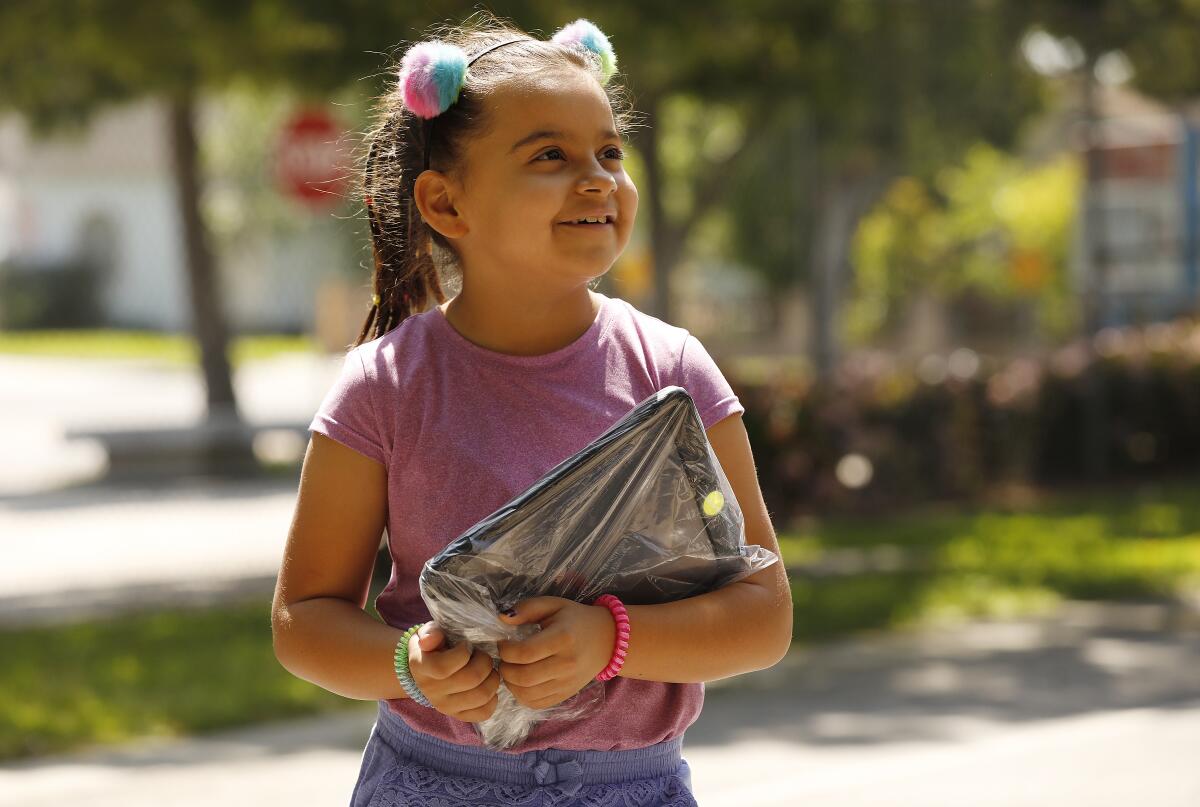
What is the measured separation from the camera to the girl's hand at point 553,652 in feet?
5.65

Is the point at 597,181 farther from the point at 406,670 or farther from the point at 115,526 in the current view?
the point at 115,526

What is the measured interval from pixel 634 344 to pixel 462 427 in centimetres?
24

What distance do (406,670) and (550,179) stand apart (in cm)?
57

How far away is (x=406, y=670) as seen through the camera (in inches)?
71.6

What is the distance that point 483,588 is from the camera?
173 cm

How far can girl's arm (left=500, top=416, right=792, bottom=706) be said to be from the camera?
1733 millimetres

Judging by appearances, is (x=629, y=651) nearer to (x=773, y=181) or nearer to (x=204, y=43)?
(x=204, y=43)

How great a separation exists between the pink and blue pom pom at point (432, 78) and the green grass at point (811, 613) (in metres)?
4.93

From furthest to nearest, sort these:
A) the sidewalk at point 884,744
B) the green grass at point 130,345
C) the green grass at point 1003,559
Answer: the green grass at point 130,345 → the green grass at point 1003,559 → the sidewalk at point 884,744

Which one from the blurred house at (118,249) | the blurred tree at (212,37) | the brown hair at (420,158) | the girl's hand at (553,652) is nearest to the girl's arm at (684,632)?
the girl's hand at (553,652)

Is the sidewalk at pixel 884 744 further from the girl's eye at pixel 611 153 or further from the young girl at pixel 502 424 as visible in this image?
the girl's eye at pixel 611 153

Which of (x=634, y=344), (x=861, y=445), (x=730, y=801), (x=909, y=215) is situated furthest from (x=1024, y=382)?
(x=634, y=344)

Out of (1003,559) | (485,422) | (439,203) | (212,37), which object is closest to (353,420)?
(485,422)

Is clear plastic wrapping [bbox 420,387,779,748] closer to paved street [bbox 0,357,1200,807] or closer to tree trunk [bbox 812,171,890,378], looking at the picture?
paved street [bbox 0,357,1200,807]
